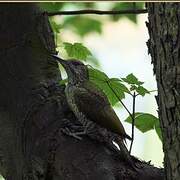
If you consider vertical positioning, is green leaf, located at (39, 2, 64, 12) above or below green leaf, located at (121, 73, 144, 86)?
above

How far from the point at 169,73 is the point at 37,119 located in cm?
54

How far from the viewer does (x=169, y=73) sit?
1598mm

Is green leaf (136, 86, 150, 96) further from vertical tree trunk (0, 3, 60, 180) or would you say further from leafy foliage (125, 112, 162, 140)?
vertical tree trunk (0, 3, 60, 180)

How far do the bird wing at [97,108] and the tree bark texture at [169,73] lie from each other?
0.53 m

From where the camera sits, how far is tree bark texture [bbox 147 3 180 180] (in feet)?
5.20

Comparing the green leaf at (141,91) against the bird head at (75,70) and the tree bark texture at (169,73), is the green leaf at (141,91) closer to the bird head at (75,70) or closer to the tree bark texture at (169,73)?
the tree bark texture at (169,73)

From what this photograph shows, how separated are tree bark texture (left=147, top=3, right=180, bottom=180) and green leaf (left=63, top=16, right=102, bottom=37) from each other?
1.60m

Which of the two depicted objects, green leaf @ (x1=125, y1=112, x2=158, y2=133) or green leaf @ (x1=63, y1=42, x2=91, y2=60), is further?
green leaf @ (x1=63, y1=42, x2=91, y2=60)

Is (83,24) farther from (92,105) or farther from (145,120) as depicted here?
(145,120)

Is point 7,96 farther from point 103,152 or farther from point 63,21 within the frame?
point 63,21

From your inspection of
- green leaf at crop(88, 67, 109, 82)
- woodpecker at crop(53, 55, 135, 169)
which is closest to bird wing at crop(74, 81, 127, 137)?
woodpecker at crop(53, 55, 135, 169)

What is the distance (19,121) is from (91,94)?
19.1 inches

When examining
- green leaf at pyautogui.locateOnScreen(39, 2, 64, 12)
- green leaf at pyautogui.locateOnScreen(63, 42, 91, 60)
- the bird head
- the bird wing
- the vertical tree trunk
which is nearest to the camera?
the vertical tree trunk

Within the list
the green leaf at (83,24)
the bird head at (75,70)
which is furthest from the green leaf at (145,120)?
the green leaf at (83,24)
